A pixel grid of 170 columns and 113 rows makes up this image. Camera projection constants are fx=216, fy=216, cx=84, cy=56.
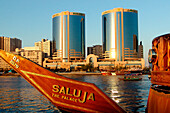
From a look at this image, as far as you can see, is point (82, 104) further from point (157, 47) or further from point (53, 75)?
point (157, 47)

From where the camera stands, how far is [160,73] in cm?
1348

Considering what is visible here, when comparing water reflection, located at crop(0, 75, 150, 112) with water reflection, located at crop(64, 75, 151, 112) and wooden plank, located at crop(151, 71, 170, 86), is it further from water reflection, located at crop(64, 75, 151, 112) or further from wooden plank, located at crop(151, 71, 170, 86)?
wooden plank, located at crop(151, 71, 170, 86)

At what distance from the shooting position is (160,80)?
13.5m

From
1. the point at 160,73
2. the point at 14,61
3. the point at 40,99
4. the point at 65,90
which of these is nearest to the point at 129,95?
the point at 40,99

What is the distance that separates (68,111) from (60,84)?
6.99ft

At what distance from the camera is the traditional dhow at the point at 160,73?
1296cm

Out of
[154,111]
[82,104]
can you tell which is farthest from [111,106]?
[154,111]

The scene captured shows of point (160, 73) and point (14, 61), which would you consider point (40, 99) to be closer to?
point (14, 61)

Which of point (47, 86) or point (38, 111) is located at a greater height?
point (47, 86)

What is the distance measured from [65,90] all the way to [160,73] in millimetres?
6820

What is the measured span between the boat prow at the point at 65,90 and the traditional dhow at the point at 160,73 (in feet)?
10.1

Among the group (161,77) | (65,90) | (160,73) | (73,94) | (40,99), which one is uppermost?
(160,73)

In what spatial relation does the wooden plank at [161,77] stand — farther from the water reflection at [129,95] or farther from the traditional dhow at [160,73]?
the water reflection at [129,95]

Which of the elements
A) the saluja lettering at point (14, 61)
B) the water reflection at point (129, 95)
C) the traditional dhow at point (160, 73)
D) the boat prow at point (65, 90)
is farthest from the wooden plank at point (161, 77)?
the water reflection at point (129, 95)
